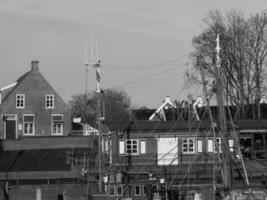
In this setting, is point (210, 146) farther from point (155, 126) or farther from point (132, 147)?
point (132, 147)

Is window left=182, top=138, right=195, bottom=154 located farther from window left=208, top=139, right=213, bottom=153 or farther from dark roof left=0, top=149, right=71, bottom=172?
dark roof left=0, top=149, right=71, bottom=172

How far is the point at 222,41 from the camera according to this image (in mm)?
76688

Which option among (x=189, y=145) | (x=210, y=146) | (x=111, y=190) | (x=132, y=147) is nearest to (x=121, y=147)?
(x=132, y=147)

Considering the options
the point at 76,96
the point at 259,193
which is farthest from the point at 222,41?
the point at 76,96

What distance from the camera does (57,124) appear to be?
9219cm

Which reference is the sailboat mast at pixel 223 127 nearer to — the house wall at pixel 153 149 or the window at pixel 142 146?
the house wall at pixel 153 149

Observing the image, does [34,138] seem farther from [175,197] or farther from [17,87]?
[175,197]

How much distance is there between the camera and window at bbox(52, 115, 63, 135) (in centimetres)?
9194

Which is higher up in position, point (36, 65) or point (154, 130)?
point (36, 65)

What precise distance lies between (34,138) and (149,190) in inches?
1192

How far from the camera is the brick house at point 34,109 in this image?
295ft

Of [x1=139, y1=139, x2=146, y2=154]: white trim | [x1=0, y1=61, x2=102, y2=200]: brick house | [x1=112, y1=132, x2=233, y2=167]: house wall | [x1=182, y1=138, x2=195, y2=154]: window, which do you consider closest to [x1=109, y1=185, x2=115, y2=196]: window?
[x1=0, y1=61, x2=102, y2=200]: brick house

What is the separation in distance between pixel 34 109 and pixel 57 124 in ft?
10.2

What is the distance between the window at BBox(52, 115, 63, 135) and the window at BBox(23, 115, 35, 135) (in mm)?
2397
